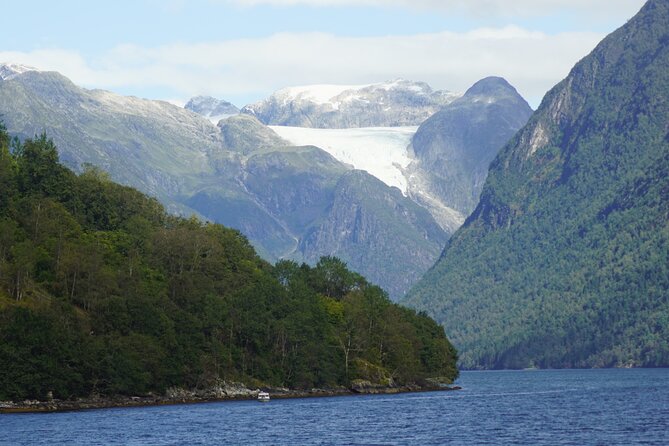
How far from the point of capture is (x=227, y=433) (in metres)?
174

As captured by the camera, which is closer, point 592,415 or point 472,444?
point 472,444

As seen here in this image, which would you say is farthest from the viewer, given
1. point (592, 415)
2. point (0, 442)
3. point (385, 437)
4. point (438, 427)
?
point (592, 415)

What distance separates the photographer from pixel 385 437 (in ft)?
554

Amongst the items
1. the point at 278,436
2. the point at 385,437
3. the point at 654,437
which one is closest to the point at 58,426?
the point at 278,436

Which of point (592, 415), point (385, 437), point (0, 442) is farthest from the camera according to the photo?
point (592, 415)

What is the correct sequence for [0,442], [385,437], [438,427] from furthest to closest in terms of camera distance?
[438,427] → [385,437] → [0,442]

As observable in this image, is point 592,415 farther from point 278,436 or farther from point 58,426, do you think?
point 58,426

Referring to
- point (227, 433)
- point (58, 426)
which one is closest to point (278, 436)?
point (227, 433)

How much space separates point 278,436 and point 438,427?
23.8m

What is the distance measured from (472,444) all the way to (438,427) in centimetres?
2577

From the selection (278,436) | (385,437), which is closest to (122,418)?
(278,436)

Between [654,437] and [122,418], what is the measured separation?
75258mm

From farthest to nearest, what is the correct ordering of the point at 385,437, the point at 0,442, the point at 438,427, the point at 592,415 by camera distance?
the point at 592,415
the point at 438,427
the point at 385,437
the point at 0,442

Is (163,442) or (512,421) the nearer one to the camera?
(163,442)
